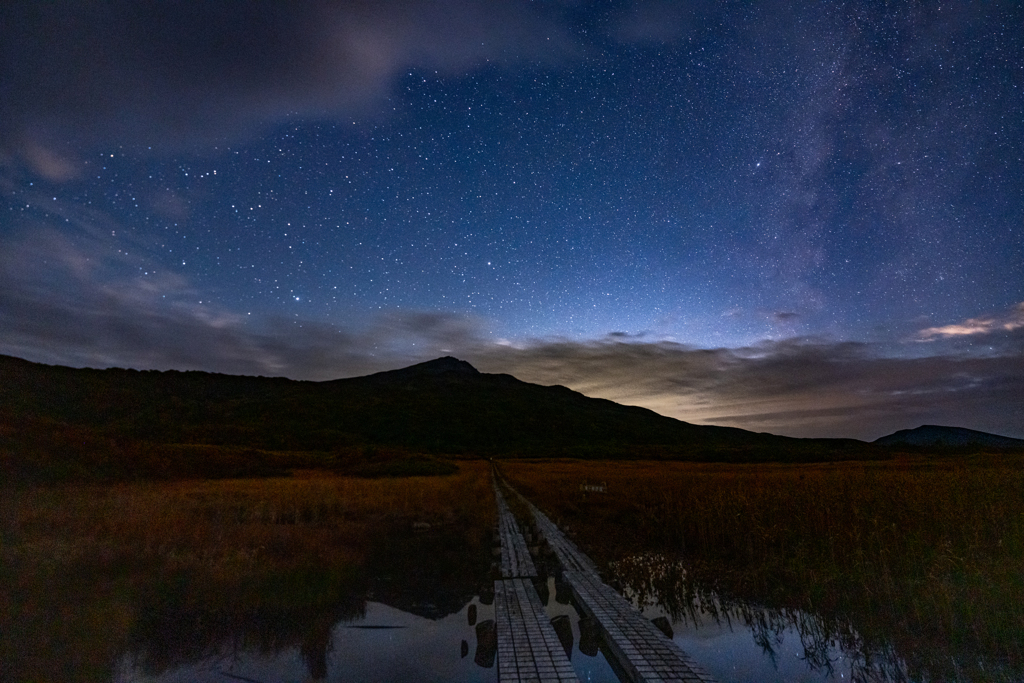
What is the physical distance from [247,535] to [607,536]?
10.0m

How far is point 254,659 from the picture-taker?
7172 mm

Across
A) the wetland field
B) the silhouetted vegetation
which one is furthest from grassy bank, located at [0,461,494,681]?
the silhouetted vegetation

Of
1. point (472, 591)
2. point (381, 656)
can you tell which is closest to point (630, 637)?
point (381, 656)

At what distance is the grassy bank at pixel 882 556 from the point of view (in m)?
6.95

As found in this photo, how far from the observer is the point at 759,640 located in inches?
305

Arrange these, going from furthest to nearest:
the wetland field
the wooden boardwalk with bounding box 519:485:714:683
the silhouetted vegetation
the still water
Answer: the silhouetted vegetation
the wetland field
the still water
the wooden boardwalk with bounding box 519:485:714:683

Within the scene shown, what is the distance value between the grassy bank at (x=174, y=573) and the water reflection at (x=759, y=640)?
4.81 meters

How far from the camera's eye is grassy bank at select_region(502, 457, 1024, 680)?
22.8 feet

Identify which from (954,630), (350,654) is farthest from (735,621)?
(350,654)

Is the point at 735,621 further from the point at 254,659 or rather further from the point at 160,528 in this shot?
the point at 160,528

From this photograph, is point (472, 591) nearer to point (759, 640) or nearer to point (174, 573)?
point (759, 640)

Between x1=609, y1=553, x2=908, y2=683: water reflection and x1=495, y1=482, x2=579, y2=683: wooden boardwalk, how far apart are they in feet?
5.73

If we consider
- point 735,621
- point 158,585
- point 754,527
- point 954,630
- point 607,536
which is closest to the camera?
point 954,630

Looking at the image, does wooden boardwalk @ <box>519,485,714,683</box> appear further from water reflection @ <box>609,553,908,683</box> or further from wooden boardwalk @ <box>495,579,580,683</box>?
wooden boardwalk @ <box>495,579,580,683</box>
